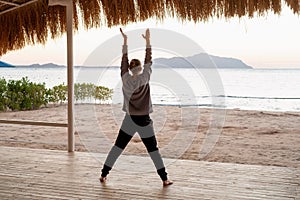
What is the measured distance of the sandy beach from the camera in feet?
18.6

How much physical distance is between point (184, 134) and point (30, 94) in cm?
330

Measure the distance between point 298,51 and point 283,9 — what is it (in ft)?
24.3

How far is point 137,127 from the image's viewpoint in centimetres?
339

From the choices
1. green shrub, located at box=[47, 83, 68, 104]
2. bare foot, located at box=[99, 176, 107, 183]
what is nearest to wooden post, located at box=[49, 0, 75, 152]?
bare foot, located at box=[99, 176, 107, 183]

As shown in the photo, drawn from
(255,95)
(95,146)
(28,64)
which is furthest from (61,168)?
(255,95)

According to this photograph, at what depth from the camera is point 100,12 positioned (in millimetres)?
5027

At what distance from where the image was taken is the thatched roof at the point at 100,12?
434 cm

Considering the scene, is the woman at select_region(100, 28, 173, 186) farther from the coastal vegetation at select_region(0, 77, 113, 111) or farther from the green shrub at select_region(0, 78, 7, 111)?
the green shrub at select_region(0, 78, 7, 111)

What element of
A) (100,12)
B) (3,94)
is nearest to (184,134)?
(100,12)

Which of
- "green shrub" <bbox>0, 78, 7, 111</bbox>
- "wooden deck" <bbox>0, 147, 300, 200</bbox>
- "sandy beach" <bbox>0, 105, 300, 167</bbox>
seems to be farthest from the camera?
"green shrub" <bbox>0, 78, 7, 111</bbox>

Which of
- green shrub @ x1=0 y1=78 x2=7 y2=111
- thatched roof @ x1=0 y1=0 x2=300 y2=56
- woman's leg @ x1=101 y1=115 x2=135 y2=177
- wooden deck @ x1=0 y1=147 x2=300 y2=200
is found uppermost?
thatched roof @ x1=0 y1=0 x2=300 y2=56

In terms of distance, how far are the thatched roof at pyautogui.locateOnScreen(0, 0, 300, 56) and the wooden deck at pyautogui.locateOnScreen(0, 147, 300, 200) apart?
5.20ft

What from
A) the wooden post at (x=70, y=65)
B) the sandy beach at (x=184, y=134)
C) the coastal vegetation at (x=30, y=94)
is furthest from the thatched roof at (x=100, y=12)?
the sandy beach at (x=184, y=134)

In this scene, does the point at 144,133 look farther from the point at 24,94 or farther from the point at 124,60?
the point at 24,94
